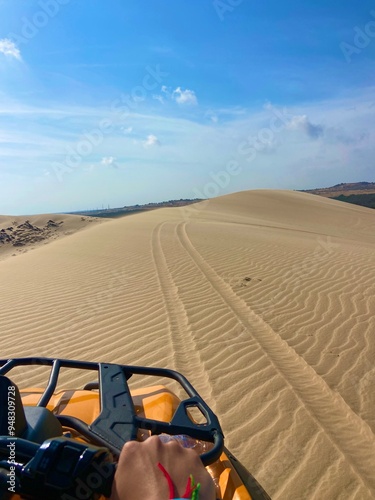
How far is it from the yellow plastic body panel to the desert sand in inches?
45.9

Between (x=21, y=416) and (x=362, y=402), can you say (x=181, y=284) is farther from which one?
(x=21, y=416)

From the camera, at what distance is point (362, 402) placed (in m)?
4.03

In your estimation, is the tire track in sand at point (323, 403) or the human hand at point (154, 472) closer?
the human hand at point (154, 472)

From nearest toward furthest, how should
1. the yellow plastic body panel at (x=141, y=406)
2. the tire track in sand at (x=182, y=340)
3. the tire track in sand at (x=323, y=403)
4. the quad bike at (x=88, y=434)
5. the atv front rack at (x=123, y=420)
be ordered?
the quad bike at (x=88, y=434)
the atv front rack at (x=123, y=420)
the yellow plastic body panel at (x=141, y=406)
the tire track in sand at (x=323, y=403)
the tire track in sand at (x=182, y=340)

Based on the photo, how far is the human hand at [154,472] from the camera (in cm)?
136

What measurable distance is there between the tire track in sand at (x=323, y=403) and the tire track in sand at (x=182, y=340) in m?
0.90

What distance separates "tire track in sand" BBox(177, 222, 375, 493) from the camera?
3238mm

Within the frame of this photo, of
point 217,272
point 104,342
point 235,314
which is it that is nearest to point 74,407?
point 104,342

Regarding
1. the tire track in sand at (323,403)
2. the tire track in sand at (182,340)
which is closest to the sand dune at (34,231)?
the tire track in sand at (182,340)

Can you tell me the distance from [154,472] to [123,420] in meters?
0.61

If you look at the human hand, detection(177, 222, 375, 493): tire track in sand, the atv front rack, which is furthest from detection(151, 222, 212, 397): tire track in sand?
the human hand

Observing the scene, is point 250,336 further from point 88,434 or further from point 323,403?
point 88,434

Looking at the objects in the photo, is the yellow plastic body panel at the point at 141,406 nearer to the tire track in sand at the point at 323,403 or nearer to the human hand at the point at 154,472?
the human hand at the point at 154,472

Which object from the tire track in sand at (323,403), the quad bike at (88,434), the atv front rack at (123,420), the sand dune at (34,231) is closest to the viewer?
the quad bike at (88,434)
